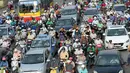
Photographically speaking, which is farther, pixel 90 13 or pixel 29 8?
pixel 29 8

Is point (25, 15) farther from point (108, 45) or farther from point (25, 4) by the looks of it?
point (108, 45)

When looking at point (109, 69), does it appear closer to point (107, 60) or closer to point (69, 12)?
point (107, 60)

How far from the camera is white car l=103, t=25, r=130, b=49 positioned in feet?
89.2

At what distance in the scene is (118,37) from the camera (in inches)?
1083

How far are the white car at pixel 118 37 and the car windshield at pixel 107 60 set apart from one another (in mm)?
6435

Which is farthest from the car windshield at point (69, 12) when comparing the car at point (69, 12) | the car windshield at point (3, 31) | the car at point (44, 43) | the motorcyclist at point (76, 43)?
the motorcyclist at point (76, 43)

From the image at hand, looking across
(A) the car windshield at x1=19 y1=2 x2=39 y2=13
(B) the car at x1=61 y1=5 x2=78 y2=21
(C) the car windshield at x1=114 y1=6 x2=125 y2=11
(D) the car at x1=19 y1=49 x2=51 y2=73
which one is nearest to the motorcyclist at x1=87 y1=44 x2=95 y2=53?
(D) the car at x1=19 y1=49 x2=51 y2=73

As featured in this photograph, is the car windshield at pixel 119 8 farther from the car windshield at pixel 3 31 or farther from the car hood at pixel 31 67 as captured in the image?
the car hood at pixel 31 67

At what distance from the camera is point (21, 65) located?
72.9 ft

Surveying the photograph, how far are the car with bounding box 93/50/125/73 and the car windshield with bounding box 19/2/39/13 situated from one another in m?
19.5

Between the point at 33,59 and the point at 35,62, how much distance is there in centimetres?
36

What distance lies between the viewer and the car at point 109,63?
784 inches

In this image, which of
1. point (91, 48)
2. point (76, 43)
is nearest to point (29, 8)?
point (76, 43)

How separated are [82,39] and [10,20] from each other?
43.2 feet
